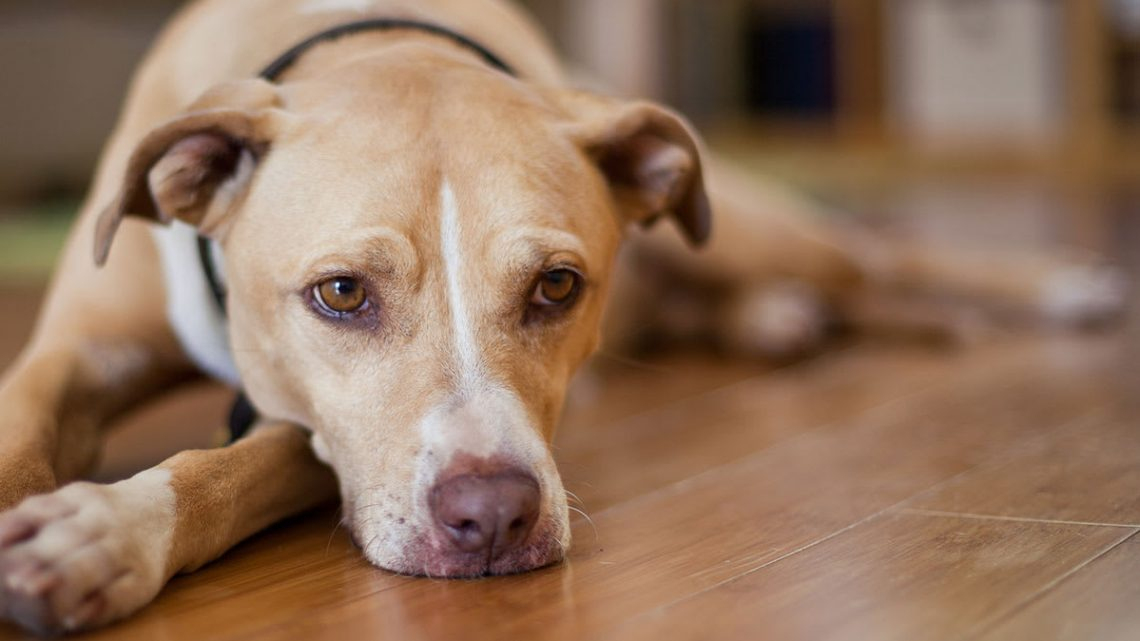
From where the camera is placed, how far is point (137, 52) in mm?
7828

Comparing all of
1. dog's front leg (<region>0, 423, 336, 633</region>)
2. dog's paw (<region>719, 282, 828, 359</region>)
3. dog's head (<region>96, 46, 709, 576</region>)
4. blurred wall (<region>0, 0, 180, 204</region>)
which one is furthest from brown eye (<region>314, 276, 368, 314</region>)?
blurred wall (<region>0, 0, 180, 204</region>)

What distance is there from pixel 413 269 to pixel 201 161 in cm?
43

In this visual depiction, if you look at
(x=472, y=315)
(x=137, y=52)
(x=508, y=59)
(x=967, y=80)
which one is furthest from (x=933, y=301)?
(x=967, y=80)

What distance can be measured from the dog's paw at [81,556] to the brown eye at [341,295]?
0.36m

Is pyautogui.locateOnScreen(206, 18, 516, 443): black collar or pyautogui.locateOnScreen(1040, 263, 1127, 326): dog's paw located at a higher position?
pyautogui.locateOnScreen(206, 18, 516, 443): black collar

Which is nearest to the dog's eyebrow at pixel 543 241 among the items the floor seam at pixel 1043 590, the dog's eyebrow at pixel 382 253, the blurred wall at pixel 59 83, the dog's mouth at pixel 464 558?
the dog's eyebrow at pixel 382 253

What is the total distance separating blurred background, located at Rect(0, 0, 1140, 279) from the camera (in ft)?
24.2

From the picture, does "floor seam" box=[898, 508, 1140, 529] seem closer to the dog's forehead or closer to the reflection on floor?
the reflection on floor

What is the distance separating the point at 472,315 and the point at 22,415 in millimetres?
686

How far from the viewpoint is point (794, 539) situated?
177cm

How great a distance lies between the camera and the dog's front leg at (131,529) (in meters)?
1.38

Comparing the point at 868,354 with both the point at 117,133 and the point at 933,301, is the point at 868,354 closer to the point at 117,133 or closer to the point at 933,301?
the point at 933,301

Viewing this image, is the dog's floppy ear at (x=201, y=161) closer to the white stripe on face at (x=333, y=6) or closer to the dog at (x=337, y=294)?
the dog at (x=337, y=294)

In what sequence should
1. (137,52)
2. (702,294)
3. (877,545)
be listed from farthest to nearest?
(137,52) < (702,294) < (877,545)
